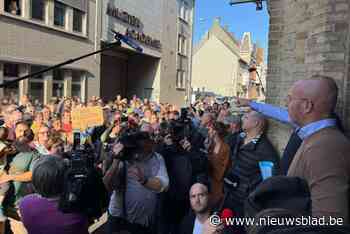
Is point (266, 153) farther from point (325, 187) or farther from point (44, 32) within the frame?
point (44, 32)

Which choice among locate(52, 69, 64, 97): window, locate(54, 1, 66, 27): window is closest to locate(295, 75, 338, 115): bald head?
locate(52, 69, 64, 97): window

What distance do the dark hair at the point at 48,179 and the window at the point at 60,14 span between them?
1397 cm

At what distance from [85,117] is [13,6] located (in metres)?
9.27

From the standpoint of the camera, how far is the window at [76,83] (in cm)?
1664

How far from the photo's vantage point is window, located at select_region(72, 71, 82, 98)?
54.6 feet

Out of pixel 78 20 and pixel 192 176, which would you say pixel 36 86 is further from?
pixel 192 176

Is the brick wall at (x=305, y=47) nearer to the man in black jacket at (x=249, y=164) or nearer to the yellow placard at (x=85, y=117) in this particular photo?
the man in black jacket at (x=249, y=164)

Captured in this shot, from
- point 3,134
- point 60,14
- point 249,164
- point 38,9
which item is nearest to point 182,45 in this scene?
point 60,14

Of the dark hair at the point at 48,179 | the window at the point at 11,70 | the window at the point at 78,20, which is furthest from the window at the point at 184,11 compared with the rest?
the dark hair at the point at 48,179

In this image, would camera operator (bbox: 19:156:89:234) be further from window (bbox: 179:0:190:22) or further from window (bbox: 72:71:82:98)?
window (bbox: 179:0:190:22)

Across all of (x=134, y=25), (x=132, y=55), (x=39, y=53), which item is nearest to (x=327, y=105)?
(x=39, y=53)

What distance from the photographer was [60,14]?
15.4 meters

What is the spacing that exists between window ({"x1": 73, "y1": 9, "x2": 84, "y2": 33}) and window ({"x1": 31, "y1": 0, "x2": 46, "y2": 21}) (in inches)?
78.8

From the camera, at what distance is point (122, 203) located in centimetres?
321
